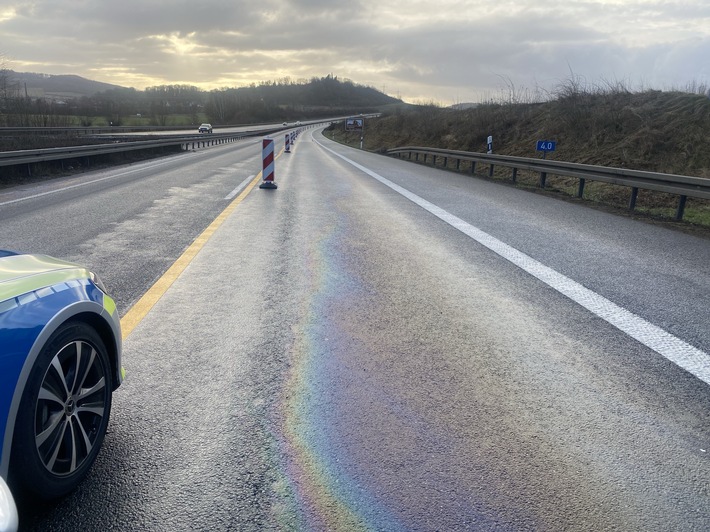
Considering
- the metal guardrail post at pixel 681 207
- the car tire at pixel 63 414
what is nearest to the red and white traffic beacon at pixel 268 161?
the metal guardrail post at pixel 681 207

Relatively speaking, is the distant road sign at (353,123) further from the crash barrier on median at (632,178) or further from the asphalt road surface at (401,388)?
the asphalt road surface at (401,388)

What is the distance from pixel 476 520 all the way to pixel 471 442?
593 millimetres

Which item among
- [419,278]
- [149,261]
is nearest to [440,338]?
[419,278]

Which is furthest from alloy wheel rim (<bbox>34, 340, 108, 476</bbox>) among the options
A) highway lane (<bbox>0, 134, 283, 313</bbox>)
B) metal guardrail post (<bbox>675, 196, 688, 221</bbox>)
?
metal guardrail post (<bbox>675, 196, 688, 221</bbox>)

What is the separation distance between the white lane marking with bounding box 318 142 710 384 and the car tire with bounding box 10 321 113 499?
12.2 feet

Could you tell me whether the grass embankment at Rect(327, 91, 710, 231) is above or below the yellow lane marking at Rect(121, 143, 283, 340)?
above

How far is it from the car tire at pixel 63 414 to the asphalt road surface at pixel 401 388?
0.42 ft

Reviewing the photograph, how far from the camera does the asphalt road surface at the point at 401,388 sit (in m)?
2.39

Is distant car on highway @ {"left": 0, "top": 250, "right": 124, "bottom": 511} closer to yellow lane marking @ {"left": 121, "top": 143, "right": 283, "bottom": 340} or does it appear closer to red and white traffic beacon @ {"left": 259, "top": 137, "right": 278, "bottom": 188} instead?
yellow lane marking @ {"left": 121, "top": 143, "right": 283, "bottom": 340}

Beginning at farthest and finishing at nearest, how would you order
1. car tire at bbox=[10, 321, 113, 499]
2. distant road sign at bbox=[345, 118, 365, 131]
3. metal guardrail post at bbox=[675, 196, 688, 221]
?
distant road sign at bbox=[345, 118, 365, 131] < metal guardrail post at bbox=[675, 196, 688, 221] < car tire at bbox=[10, 321, 113, 499]

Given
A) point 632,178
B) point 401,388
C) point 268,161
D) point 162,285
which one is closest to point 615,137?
point 632,178

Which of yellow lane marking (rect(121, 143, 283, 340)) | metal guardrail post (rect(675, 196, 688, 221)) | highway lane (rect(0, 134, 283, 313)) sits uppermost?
metal guardrail post (rect(675, 196, 688, 221))

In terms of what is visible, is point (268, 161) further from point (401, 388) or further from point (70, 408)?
point (70, 408)

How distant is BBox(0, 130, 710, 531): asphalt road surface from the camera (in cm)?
239
